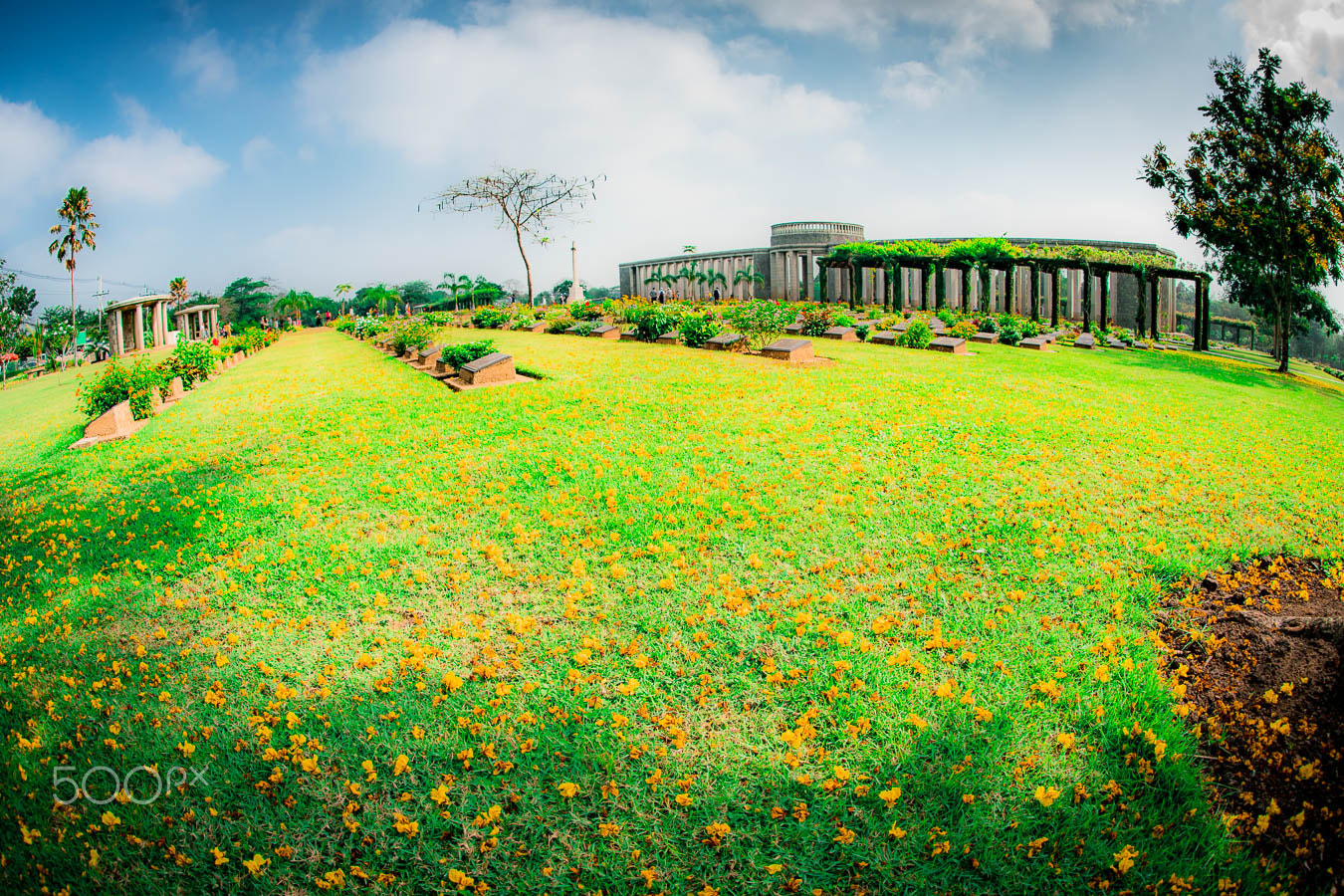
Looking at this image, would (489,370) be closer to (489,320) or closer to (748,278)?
(489,320)

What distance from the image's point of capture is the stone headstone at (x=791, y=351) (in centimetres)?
1230

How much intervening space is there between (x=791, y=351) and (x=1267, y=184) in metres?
17.4

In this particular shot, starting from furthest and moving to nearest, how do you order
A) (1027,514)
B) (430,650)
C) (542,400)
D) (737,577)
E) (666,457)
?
(542,400)
(666,457)
(1027,514)
(737,577)
(430,650)

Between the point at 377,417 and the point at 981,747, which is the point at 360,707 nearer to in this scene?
the point at 981,747

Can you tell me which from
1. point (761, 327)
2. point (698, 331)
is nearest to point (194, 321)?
point (698, 331)

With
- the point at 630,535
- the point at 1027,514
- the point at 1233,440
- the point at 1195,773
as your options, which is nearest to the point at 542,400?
the point at 630,535

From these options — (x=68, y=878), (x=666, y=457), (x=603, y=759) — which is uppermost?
(x=666, y=457)

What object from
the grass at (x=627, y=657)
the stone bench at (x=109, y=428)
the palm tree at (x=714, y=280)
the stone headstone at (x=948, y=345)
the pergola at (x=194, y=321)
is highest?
the palm tree at (x=714, y=280)

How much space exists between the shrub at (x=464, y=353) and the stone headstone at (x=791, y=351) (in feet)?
17.1

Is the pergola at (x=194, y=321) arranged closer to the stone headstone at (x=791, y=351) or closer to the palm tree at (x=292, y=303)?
the palm tree at (x=292, y=303)

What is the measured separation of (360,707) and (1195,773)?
3.69 m

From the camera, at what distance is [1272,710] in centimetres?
289

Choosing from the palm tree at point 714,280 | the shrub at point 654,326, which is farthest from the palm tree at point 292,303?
the shrub at point 654,326

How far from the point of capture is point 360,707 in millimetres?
3225
